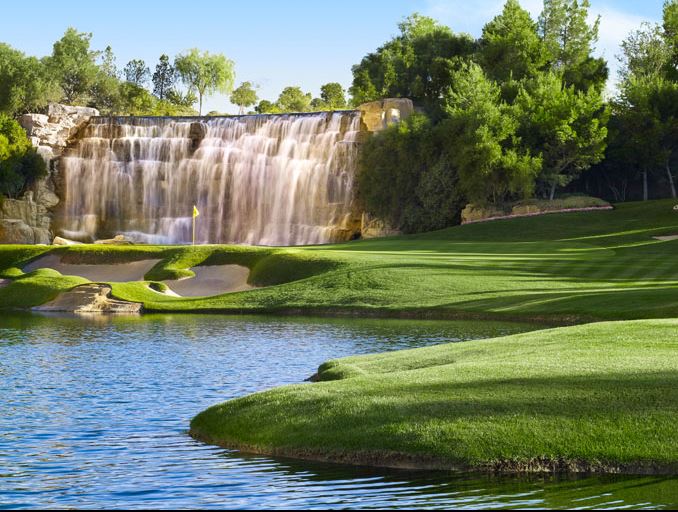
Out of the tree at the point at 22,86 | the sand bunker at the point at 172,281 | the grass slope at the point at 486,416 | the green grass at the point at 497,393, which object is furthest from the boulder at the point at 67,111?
the grass slope at the point at 486,416

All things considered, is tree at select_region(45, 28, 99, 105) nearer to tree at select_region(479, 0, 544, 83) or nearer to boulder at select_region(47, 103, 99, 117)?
boulder at select_region(47, 103, 99, 117)

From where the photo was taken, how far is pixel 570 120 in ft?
254

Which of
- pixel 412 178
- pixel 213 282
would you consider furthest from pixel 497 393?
pixel 412 178

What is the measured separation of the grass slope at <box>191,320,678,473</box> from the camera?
13438 millimetres

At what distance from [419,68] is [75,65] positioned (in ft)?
155

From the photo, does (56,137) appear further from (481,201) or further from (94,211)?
(481,201)

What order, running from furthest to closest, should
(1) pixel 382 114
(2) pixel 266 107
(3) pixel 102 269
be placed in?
1. (2) pixel 266 107
2. (1) pixel 382 114
3. (3) pixel 102 269

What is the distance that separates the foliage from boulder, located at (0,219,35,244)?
3527mm

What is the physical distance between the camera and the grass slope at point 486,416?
13.4m

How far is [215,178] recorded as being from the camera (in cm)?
8456

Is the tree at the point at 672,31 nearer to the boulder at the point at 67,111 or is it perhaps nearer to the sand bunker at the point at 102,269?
the boulder at the point at 67,111

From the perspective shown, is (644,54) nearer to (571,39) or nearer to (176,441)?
(571,39)

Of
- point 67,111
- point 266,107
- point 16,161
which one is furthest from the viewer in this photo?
point 266,107

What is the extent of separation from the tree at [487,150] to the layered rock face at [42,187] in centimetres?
3186
